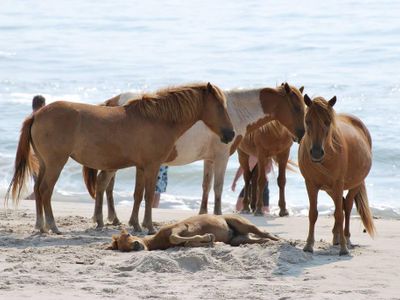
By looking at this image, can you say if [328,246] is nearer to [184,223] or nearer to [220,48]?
[184,223]

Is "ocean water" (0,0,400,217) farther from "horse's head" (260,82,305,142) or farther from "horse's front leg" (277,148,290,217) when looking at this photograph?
"horse's head" (260,82,305,142)

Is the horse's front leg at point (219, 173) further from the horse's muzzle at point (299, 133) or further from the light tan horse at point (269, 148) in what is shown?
the light tan horse at point (269, 148)

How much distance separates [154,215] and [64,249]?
3367 mm

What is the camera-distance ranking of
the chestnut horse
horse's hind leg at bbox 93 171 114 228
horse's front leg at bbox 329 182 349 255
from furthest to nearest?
the chestnut horse, horse's hind leg at bbox 93 171 114 228, horse's front leg at bbox 329 182 349 255

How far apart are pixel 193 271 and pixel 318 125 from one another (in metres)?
1.64

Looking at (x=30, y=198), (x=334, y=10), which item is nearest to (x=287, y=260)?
(x=30, y=198)

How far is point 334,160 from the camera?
872 cm

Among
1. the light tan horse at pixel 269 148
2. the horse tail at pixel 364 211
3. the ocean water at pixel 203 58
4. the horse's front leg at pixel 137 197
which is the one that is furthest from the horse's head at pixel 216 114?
the ocean water at pixel 203 58

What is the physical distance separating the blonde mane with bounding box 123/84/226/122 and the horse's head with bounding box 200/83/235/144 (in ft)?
0.08

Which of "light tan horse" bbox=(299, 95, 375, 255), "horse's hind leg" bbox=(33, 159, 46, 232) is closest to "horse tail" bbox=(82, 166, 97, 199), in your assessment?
"horse's hind leg" bbox=(33, 159, 46, 232)

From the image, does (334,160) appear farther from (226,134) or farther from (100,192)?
(100,192)

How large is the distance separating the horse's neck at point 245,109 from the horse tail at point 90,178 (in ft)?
5.60

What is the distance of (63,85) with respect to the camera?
28938 mm

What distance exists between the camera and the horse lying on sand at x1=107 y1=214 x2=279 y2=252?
8531 mm
